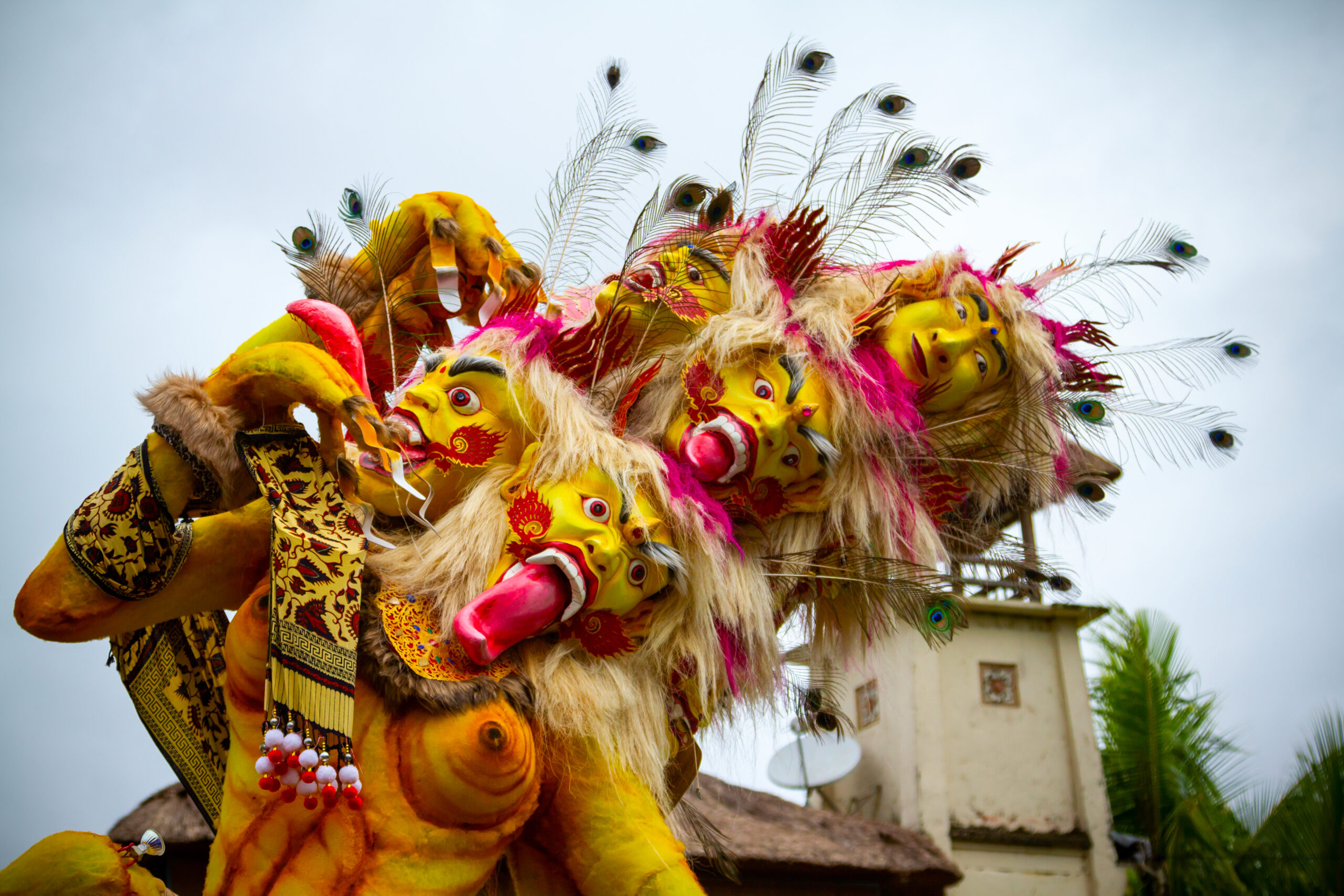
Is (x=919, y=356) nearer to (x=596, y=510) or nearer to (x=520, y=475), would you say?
(x=596, y=510)

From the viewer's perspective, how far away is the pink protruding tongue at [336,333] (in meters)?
2.36

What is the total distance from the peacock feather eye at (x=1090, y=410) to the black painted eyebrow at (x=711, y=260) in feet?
3.35

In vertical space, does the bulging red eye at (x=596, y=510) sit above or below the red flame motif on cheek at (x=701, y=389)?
below

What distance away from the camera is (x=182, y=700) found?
2.46m

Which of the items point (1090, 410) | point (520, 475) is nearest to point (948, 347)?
point (1090, 410)

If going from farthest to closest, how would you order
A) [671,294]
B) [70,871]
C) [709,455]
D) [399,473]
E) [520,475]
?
1. [671,294]
2. [709,455]
3. [520,475]
4. [399,473]
5. [70,871]

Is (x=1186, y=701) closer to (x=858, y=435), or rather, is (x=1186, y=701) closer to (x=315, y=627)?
(x=858, y=435)

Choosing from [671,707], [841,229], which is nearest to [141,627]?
[671,707]

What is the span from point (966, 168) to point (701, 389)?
927 millimetres

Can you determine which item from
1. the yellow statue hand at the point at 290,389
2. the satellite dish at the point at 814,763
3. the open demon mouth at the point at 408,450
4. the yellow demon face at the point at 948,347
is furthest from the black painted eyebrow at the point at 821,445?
the satellite dish at the point at 814,763

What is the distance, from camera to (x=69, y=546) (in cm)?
210

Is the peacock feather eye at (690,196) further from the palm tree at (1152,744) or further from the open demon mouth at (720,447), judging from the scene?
the palm tree at (1152,744)

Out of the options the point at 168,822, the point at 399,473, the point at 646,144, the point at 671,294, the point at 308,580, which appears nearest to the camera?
the point at 308,580

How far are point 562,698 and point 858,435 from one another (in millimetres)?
950
